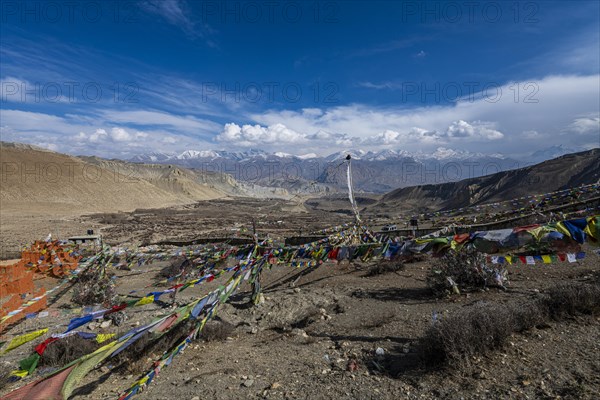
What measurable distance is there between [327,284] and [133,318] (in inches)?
236

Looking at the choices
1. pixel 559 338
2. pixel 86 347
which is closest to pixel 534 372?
pixel 559 338

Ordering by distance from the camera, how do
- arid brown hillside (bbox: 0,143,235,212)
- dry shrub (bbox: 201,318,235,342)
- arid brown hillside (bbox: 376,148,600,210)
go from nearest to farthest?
1. dry shrub (bbox: 201,318,235,342)
2. arid brown hillside (bbox: 0,143,235,212)
3. arid brown hillside (bbox: 376,148,600,210)

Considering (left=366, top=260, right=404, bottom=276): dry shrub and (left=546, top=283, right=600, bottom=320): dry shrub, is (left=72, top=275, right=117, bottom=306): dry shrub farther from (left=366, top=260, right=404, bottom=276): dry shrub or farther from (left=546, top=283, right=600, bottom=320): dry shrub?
(left=546, top=283, right=600, bottom=320): dry shrub

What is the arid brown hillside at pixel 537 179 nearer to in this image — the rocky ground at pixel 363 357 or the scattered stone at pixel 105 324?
the rocky ground at pixel 363 357

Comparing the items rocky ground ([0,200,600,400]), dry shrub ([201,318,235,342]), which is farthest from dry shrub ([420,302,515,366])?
dry shrub ([201,318,235,342])

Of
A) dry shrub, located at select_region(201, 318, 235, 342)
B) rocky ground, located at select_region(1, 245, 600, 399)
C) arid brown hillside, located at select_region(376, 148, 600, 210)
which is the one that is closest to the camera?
rocky ground, located at select_region(1, 245, 600, 399)

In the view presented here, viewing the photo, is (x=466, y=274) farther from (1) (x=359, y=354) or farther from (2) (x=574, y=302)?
(1) (x=359, y=354)

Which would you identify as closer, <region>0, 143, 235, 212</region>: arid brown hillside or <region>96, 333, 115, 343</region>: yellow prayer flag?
<region>96, 333, 115, 343</region>: yellow prayer flag

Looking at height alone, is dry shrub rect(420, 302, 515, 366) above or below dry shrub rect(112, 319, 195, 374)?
above

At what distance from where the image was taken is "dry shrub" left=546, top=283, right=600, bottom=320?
622 centimetres

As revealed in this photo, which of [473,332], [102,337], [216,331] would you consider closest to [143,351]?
[102,337]

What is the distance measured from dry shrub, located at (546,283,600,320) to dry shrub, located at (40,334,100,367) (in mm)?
8999

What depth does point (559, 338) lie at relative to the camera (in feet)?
18.0

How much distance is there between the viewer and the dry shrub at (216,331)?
7.29m
